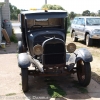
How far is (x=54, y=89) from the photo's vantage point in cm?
544

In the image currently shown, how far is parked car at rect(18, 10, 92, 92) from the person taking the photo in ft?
17.5

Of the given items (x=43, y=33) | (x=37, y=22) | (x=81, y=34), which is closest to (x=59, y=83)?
(x=43, y=33)

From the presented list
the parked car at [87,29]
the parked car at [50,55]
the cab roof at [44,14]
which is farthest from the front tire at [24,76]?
the parked car at [87,29]

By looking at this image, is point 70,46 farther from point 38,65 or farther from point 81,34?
point 81,34

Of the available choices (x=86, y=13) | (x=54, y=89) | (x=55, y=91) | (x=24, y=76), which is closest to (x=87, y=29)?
(x=54, y=89)

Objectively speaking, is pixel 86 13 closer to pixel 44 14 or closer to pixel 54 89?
pixel 44 14

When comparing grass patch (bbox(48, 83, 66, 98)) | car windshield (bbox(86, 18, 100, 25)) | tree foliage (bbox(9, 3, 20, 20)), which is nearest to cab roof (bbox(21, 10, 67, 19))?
grass patch (bbox(48, 83, 66, 98))

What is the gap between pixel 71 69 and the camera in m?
5.52

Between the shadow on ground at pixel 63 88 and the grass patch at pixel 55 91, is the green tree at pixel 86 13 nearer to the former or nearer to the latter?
the shadow on ground at pixel 63 88

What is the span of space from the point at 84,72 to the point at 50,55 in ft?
3.17

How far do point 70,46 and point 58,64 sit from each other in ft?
1.99

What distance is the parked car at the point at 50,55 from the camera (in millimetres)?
5340

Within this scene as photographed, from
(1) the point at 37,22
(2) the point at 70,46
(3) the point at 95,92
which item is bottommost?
(3) the point at 95,92

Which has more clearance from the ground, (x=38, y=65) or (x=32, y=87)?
(x=38, y=65)
